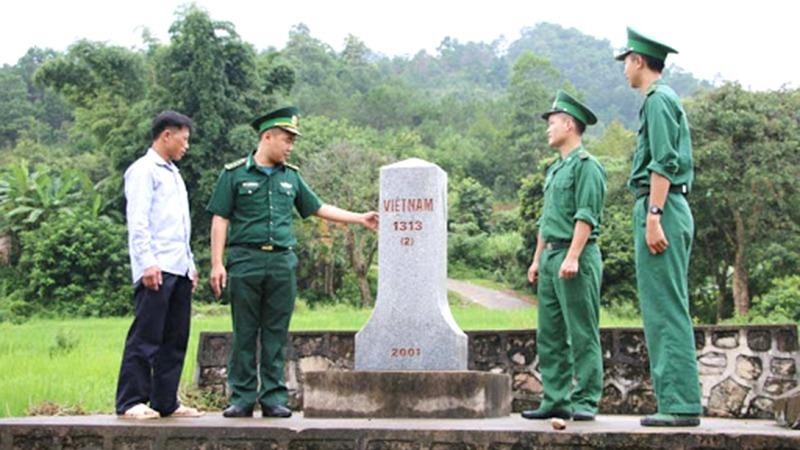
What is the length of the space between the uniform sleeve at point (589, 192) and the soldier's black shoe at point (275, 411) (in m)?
1.96

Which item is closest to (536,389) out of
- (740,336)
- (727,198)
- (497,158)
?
(740,336)

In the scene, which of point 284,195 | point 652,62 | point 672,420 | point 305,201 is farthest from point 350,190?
point 672,420

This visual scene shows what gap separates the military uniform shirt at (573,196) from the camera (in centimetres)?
594

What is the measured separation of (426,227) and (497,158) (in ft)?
136

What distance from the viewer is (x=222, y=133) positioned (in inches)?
1152

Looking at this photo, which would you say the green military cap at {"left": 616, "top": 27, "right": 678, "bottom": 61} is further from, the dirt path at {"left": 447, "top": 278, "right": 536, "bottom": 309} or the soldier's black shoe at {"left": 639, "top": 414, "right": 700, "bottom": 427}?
the dirt path at {"left": 447, "top": 278, "right": 536, "bottom": 309}

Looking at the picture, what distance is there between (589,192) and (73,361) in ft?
25.1

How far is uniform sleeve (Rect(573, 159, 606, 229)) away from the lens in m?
5.89

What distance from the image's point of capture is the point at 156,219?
6.24 meters

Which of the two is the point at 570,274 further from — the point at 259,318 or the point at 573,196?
the point at 259,318

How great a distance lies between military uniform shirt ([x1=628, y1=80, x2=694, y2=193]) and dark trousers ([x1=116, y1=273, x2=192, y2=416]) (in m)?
2.61

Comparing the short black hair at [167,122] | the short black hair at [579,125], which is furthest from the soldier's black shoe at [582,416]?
the short black hair at [167,122]

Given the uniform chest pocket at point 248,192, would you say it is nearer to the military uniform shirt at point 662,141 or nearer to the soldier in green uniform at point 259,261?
the soldier in green uniform at point 259,261

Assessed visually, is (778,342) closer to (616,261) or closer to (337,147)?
(616,261)
